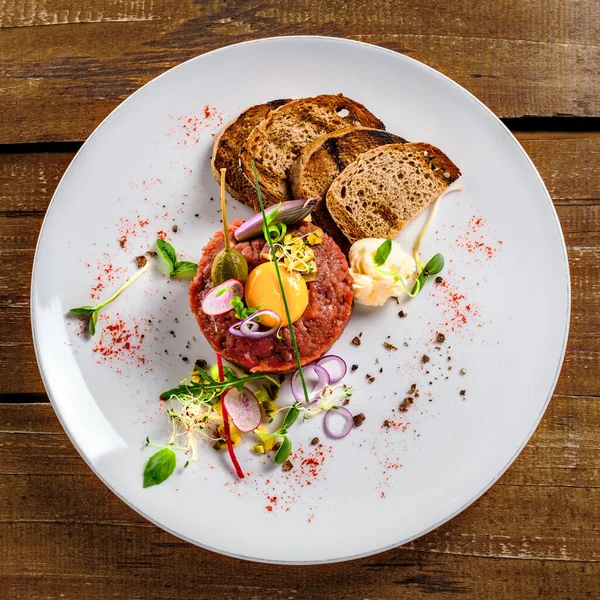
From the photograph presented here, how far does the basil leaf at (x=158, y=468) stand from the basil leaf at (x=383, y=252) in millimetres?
1605

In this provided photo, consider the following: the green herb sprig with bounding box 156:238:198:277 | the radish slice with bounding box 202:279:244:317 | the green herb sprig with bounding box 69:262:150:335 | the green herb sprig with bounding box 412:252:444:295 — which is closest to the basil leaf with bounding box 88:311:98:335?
the green herb sprig with bounding box 69:262:150:335

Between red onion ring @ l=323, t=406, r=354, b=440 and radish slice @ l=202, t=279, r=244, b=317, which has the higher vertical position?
radish slice @ l=202, t=279, r=244, b=317

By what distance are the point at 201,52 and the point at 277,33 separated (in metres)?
0.49

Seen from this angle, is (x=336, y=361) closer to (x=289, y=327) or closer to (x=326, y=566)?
(x=289, y=327)

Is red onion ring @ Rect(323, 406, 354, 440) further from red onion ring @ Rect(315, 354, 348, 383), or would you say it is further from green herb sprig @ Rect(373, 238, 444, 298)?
green herb sprig @ Rect(373, 238, 444, 298)

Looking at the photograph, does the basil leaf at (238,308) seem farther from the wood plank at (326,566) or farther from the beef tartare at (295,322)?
the wood plank at (326,566)

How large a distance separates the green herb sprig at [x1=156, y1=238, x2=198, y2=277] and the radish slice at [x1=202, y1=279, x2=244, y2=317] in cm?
41

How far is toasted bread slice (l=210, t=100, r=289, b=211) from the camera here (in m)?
3.41

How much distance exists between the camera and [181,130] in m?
3.50

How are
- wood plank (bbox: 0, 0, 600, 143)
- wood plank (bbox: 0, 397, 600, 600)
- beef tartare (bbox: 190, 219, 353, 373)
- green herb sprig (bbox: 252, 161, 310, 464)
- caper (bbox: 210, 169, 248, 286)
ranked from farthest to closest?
1. wood plank (bbox: 0, 0, 600, 143)
2. wood plank (bbox: 0, 397, 600, 600)
3. beef tartare (bbox: 190, 219, 353, 373)
4. caper (bbox: 210, 169, 248, 286)
5. green herb sprig (bbox: 252, 161, 310, 464)

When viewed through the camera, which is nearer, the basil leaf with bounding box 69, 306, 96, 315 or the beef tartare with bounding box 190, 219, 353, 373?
the beef tartare with bounding box 190, 219, 353, 373

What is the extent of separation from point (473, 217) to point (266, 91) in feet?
4.73

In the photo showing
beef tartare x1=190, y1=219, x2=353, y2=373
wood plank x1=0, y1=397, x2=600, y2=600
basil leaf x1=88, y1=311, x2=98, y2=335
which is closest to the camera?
beef tartare x1=190, y1=219, x2=353, y2=373

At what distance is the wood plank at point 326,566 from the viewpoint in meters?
3.50
